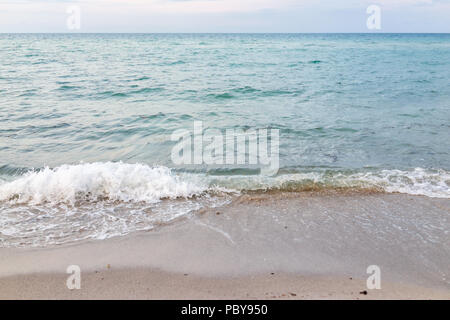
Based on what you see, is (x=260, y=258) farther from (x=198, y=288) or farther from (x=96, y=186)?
(x=96, y=186)

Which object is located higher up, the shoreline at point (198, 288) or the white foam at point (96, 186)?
the white foam at point (96, 186)

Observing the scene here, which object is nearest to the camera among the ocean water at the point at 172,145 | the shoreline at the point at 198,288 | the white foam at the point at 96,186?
the shoreline at the point at 198,288

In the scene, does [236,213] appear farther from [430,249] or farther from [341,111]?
[341,111]

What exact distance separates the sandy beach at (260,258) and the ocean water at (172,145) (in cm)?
49

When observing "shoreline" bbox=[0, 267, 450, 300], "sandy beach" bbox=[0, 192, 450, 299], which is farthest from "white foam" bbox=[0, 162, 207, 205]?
"shoreline" bbox=[0, 267, 450, 300]

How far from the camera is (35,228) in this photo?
185 inches

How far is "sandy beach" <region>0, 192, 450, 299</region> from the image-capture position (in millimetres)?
3381

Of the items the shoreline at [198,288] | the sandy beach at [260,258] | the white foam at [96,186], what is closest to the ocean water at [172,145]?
the white foam at [96,186]

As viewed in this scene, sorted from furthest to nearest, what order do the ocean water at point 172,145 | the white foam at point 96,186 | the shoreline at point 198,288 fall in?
the white foam at point 96,186 < the ocean water at point 172,145 < the shoreline at point 198,288

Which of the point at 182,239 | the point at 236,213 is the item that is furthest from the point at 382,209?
the point at 182,239

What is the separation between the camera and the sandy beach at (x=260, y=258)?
338 cm

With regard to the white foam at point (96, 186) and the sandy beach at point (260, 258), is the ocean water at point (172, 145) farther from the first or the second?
the sandy beach at point (260, 258)

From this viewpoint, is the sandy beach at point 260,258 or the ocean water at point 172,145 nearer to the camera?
the sandy beach at point 260,258

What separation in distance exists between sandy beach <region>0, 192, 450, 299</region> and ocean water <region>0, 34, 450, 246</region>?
19.1 inches
